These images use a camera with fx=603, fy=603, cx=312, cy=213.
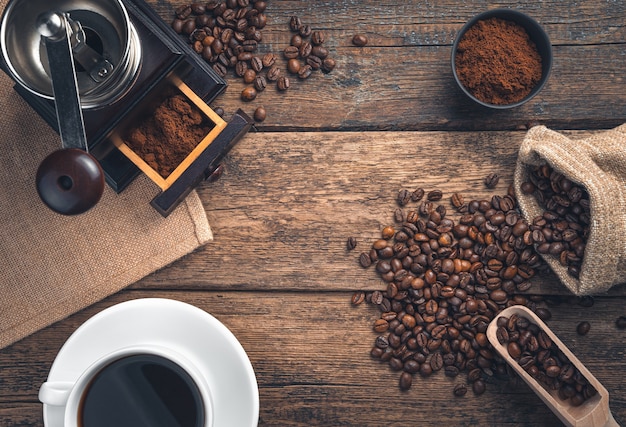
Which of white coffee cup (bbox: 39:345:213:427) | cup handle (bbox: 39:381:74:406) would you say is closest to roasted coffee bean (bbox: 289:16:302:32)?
white coffee cup (bbox: 39:345:213:427)

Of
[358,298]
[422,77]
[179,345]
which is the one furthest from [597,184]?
[179,345]

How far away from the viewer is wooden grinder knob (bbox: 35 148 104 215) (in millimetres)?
987

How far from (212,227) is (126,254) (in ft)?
0.66

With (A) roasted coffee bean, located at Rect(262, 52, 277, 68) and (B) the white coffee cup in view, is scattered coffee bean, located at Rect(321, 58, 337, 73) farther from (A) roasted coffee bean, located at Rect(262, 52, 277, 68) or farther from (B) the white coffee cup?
(B) the white coffee cup

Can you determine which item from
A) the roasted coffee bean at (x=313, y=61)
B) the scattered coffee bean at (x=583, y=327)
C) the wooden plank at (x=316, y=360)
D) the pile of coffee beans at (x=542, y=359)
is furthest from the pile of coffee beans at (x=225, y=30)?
the scattered coffee bean at (x=583, y=327)

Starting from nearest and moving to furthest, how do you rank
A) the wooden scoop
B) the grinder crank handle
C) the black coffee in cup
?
the grinder crank handle
the black coffee in cup
the wooden scoop

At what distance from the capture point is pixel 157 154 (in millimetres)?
1237

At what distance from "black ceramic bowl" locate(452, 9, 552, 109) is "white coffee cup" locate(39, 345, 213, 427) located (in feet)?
2.64

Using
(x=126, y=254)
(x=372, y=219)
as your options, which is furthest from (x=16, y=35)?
(x=372, y=219)

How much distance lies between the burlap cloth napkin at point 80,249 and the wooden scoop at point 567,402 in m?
0.72

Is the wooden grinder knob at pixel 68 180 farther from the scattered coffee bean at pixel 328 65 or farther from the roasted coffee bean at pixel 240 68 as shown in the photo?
the scattered coffee bean at pixel 328 65

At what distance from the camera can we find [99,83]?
110 cm

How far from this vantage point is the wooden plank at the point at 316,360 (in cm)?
140

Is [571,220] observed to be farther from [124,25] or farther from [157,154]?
[124,25]
